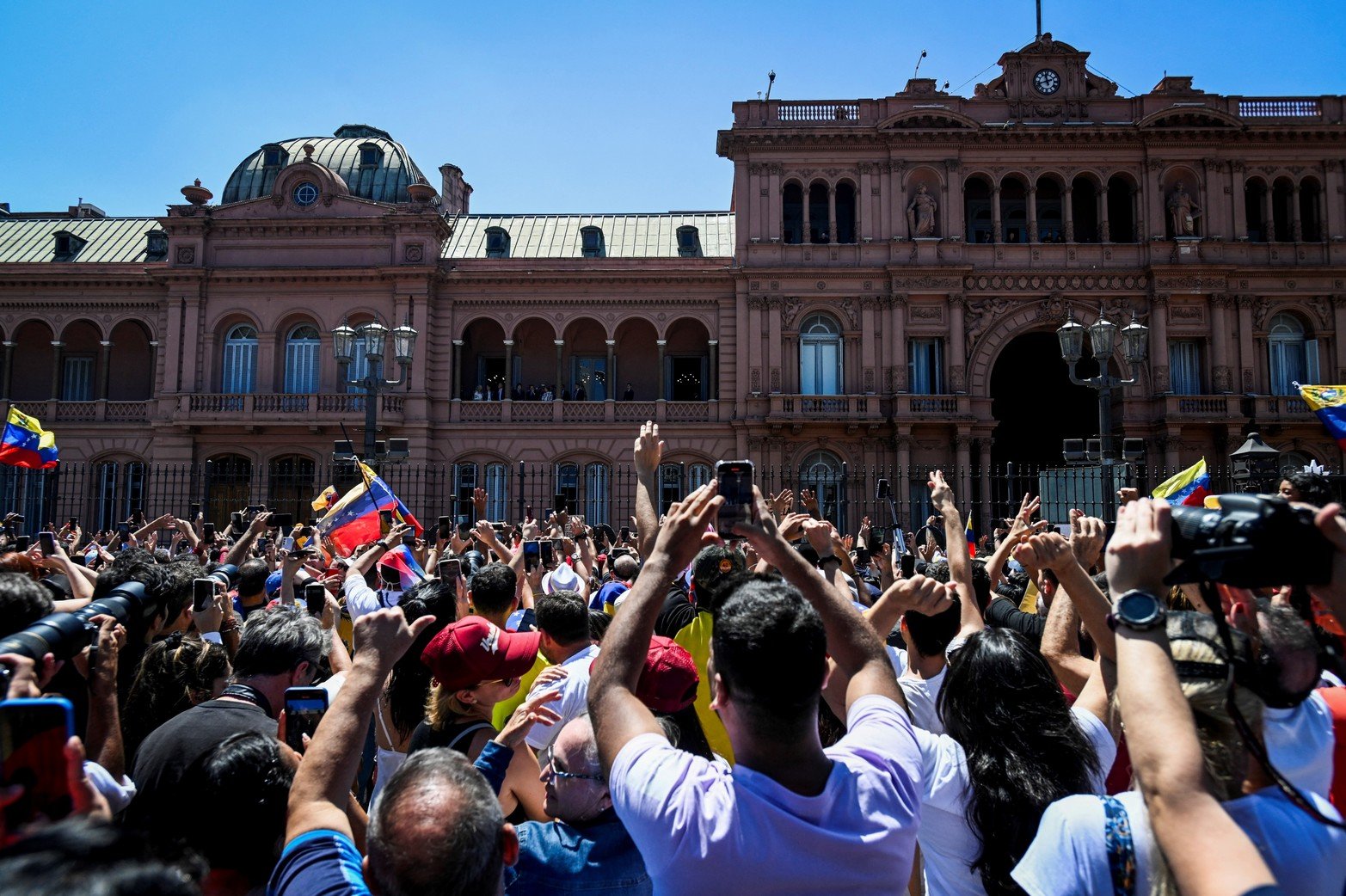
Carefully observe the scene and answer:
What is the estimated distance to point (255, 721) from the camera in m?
3.62

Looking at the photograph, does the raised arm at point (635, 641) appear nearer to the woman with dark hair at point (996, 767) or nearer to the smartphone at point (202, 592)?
the woman with dark hair at point (996, 767)

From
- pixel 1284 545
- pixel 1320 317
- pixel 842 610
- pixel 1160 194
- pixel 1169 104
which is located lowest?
pixel 842 610

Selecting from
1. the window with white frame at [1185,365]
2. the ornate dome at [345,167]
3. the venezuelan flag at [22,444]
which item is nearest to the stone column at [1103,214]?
the window with white frame at [1185,365]

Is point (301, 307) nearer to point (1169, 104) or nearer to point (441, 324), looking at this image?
point (441, 324)

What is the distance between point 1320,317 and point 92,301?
4010 cm

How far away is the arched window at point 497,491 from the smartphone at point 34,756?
27.6m

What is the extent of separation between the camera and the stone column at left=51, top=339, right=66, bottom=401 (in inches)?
1238

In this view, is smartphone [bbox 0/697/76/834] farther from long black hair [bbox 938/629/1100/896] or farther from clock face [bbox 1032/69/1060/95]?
clock face [bbox 1032/69/1060/95]

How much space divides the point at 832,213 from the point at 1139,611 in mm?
28613

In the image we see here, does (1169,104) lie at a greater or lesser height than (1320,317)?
greater

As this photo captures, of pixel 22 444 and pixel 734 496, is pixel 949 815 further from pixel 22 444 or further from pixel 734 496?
pixel 22 444

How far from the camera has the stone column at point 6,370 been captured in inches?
1245

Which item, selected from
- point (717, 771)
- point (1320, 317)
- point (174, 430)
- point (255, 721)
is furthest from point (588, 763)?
point (1320, 317)

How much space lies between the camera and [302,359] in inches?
1208
